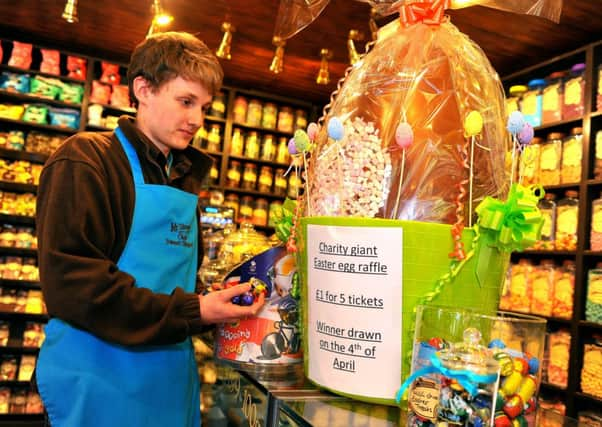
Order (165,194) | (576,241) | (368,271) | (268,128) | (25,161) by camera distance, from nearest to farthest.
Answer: (368,271), (165,194), (576,241), (25,161), (268,128)

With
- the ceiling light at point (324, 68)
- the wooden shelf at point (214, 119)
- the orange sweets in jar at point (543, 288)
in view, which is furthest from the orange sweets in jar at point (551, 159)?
the wooden shelf at point (214, 119)

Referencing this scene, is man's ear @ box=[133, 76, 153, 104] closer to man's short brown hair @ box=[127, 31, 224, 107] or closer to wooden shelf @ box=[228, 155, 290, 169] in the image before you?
man's short brown hair @ box=[127, 31, 224, 107]

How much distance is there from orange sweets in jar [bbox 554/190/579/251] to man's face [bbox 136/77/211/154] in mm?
2521

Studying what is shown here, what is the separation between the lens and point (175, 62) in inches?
45.5

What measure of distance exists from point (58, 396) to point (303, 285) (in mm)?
543

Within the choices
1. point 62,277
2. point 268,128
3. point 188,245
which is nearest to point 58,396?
point 62,277

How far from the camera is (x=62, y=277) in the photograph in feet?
3.00

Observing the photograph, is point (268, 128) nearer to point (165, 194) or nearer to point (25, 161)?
point (25, 161)

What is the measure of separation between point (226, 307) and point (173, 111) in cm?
49

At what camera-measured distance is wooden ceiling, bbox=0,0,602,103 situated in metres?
2.90

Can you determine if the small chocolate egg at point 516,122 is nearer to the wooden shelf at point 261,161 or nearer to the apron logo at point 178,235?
the apron logo at point 178,235

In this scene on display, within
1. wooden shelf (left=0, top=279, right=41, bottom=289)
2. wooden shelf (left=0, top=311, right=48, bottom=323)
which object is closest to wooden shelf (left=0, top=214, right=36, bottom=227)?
wooden shelf (left=0, top=279, right=41, bottom=289)

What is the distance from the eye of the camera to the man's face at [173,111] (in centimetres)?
116

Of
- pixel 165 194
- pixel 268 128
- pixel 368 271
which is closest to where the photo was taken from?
pixel 368 271
